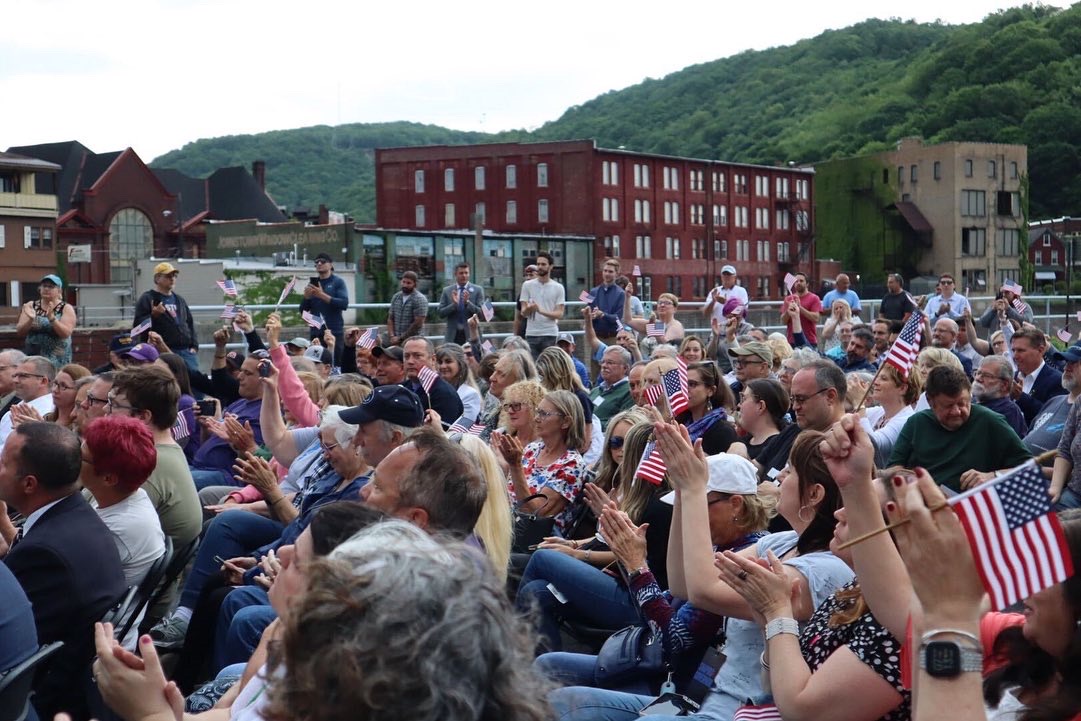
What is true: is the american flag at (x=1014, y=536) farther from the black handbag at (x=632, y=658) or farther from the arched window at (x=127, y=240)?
the arched window at (x=127, y=240)

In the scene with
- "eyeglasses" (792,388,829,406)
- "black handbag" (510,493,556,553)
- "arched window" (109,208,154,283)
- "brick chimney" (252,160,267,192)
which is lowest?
"black handbag" (510,493,556,553)

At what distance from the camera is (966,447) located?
754 cm

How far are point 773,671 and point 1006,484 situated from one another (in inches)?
42.0

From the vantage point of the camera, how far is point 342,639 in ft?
6.57

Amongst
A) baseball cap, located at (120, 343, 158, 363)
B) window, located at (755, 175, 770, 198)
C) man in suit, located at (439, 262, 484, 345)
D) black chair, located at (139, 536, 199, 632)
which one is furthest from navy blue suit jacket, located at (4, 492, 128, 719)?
window, located at (755, 175, 770, 198)

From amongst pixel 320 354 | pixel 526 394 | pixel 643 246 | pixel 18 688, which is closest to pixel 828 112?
pixel 643 246

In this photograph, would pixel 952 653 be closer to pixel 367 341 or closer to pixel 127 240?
pixel 367 341

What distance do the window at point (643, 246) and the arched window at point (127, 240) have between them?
3370 centimetres

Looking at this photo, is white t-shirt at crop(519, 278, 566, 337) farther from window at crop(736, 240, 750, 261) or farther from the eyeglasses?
window at crop(736, 240, 750, 261)

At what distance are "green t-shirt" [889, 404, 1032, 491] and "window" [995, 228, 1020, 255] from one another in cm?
8409

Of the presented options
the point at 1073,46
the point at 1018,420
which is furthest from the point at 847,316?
the point at 1073,46

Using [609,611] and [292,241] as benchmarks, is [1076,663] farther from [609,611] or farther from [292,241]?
[292,241]

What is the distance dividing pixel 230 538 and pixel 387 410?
1367 millimetres

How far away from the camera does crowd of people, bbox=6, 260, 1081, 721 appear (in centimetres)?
213
